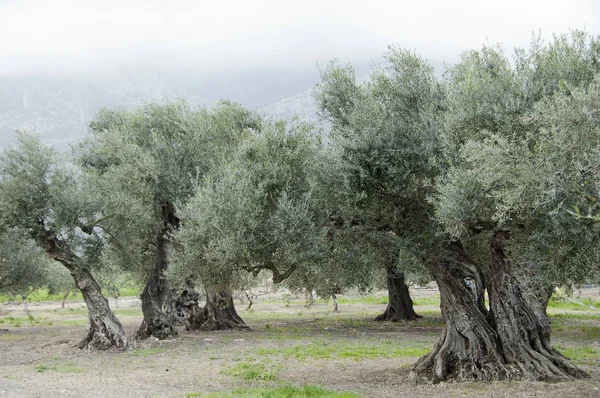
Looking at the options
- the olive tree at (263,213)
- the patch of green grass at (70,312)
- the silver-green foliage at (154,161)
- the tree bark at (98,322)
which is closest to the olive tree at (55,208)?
the tree bark at (98,322)

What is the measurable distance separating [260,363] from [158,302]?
12.3 metres

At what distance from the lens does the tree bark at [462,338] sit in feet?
56.2

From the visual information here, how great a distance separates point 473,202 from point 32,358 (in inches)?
946

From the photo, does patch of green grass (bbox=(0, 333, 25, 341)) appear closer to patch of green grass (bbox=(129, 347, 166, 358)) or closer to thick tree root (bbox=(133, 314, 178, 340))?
thick tree root (bbox=(133, 314, 178, 340))

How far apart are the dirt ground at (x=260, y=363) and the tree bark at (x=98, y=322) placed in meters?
0.69

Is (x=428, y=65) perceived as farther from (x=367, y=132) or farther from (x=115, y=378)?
(x=115, y=378)

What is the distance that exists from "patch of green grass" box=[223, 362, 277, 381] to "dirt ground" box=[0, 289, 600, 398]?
53mm

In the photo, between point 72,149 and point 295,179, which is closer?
point 295,179

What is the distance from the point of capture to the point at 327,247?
59.2 ft

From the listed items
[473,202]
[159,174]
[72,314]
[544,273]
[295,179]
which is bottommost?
[72,314]

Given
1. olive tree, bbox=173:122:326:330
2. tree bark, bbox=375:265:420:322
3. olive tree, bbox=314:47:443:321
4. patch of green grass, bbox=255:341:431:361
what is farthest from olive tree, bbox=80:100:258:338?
tree bark, bbox=375:265:420:322

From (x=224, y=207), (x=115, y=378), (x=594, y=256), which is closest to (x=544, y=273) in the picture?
(x=594, y=256)

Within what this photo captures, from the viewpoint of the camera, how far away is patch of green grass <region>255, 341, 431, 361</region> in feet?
83.1

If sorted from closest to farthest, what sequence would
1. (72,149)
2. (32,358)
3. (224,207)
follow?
(224,207) < (32,358) < (72,149)
